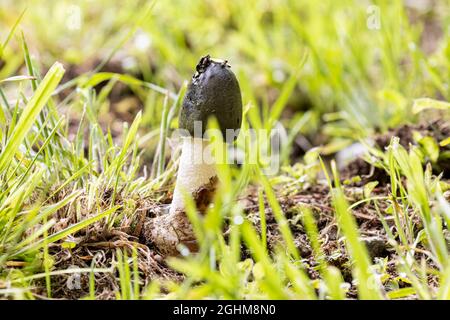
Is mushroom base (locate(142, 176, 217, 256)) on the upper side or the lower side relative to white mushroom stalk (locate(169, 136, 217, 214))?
lower

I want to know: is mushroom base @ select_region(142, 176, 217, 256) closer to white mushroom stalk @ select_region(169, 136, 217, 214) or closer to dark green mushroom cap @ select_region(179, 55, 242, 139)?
white mushroom stalk @ select_region(169, 136, 217, 214)

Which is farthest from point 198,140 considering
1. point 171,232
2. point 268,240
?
point 268,240

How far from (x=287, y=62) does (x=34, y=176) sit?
2.20 meters

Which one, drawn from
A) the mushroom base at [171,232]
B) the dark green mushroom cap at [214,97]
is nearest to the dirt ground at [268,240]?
the mushroom base at [171,232]

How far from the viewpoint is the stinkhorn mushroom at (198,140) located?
177cm

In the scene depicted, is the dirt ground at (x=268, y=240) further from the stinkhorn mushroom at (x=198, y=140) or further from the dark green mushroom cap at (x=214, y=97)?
the dark green mushroom cap at (x=214, y=97)

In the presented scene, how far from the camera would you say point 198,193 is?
193cm

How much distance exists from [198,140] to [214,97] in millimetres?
150

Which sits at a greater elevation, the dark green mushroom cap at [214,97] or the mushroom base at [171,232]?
the dark green mushroom cap at [214,97]

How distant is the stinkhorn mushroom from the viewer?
5.82 feet

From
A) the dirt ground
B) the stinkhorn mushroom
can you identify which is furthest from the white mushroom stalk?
the dirt ground

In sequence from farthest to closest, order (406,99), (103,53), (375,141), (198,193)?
(103,53), (406,99), (375,141), (198,193)

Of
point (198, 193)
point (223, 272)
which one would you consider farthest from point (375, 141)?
point (223, 272)
